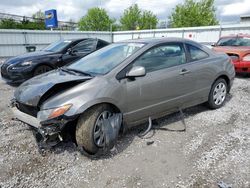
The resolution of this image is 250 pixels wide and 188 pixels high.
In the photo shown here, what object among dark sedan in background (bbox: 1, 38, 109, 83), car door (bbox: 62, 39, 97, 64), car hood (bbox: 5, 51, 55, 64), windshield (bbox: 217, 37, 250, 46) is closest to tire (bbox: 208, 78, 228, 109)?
dark sedan in background (bbox: 1, 38, 109, 83)

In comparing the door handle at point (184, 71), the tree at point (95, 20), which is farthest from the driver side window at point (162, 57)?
the tree at point (95, 20)

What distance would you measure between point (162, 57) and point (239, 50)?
5.16 metres

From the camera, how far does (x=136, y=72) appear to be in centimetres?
287

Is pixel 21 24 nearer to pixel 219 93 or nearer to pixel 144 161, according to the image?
pixel 219 93

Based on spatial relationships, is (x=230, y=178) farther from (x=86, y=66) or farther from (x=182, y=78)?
(x=86, y=66)

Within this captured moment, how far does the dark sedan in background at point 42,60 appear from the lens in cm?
598

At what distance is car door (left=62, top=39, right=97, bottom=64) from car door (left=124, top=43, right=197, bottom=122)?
3.88 meters

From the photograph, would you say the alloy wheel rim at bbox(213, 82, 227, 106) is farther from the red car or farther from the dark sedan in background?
the dark sedan in background

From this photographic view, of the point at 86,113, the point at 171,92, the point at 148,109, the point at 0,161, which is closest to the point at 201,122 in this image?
the point at 171,92

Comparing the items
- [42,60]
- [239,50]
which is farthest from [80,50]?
[239,50]

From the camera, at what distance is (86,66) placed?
339cm

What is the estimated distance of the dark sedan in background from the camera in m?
5.98

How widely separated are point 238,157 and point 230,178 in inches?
20.3

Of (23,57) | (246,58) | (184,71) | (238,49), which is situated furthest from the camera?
(238,49)
